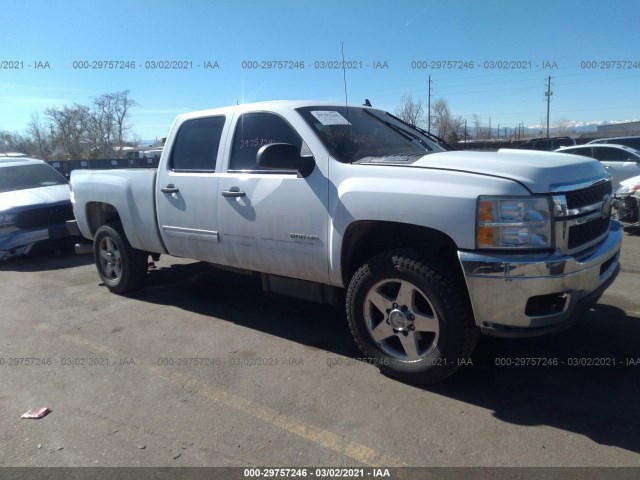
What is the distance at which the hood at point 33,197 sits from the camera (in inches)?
316

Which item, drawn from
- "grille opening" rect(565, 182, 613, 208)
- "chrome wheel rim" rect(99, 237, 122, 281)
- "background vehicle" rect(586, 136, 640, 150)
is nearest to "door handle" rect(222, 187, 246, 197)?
"chrome wheel rim" rect(99, 237, 122, 281)

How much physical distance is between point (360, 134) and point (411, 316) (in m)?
1.61

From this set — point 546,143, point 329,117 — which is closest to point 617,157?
point 546,143

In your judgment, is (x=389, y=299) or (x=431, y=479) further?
(x=389, y=299)

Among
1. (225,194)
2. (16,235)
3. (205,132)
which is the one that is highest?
(205,132)

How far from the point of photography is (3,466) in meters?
2.82

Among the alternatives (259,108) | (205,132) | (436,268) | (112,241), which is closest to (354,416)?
(436,268)

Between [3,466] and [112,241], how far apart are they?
11.2 ft

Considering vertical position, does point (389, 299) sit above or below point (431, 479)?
above

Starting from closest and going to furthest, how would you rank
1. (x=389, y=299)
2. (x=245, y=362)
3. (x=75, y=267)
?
(x=389, y=299) < (x=245, y=362) < (x=75, y=267)

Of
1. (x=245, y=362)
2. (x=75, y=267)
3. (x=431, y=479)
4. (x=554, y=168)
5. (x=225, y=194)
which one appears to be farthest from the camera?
(x=75, y=267)

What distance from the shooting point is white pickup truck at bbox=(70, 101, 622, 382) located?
2.98m

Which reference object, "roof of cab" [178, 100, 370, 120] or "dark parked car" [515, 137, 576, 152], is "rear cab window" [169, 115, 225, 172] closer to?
"roof of cab" [178, 100, 370, 120]

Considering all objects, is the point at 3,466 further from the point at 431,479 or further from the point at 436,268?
the point at 436,268
